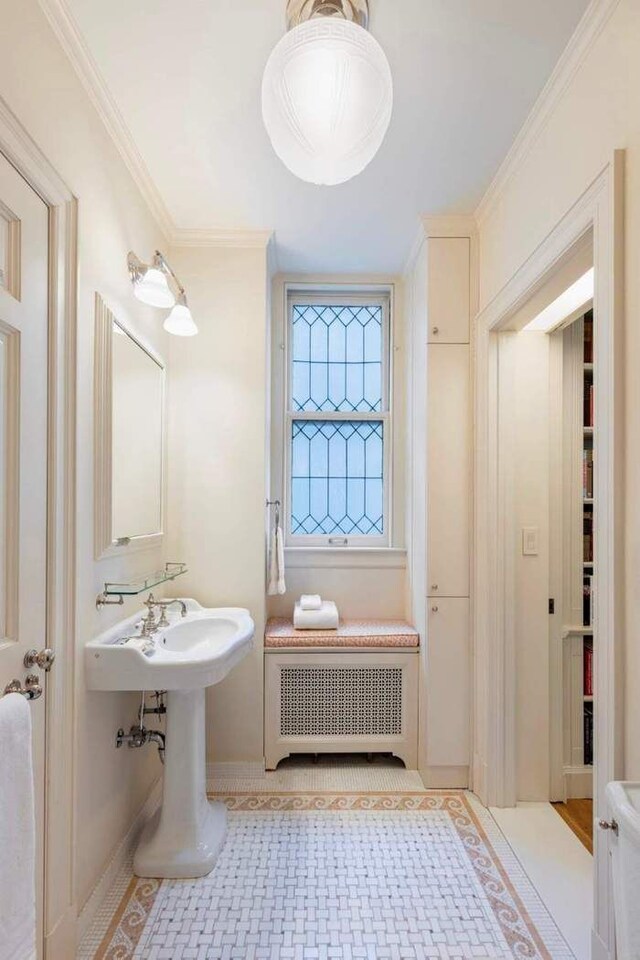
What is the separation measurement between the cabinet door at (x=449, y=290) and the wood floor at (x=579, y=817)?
212 centimetres

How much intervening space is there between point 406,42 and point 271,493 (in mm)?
2039

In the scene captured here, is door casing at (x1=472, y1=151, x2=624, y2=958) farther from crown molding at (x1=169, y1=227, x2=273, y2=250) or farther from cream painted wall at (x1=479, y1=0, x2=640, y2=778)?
crown molding at (x1=169, y1=227, x2=273, y2=250)

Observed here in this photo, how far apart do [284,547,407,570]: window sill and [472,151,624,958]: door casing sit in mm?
654

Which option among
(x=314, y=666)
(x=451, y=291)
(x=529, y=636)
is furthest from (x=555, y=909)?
(x=451, y=291)

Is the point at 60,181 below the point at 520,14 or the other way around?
below

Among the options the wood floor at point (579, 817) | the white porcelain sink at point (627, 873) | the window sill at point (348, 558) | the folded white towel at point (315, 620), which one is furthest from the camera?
the window sill at point (348, 558)

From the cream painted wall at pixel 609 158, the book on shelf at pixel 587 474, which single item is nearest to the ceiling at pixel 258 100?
the cream painted wall at pixel 609 158

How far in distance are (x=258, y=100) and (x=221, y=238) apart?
2.85ft

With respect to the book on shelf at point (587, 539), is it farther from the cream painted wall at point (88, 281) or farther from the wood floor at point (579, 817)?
the cream painted wall at point (88, 281)

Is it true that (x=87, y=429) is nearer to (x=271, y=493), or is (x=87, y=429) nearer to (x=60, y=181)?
(x=60, y=181)

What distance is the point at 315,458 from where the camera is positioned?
305 centimetres

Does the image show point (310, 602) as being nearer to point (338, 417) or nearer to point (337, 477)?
point (337, 477)

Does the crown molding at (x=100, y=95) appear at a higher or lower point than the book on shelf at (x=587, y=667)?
higher

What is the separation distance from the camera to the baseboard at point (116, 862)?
156cm
